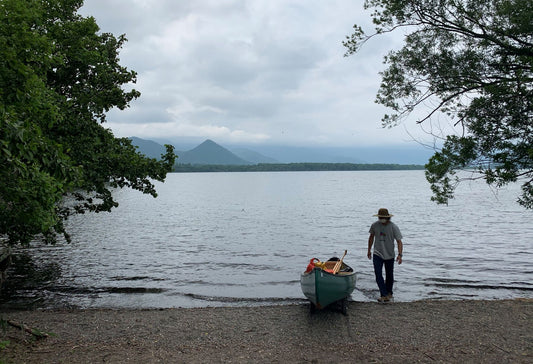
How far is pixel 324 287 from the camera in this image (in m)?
11.4

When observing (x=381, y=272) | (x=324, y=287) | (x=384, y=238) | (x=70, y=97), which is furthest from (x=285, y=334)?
(x=70, y=97)

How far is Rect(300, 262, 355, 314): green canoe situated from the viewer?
11.4 m

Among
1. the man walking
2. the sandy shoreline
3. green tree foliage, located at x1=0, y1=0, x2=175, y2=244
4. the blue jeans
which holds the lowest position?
the sandy shoreline

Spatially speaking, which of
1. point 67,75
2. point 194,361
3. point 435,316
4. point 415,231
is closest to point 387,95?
point 435,316

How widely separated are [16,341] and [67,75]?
10.7m

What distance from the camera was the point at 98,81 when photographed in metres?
15.9

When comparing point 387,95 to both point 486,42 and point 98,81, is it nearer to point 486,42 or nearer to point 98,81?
point 486,42

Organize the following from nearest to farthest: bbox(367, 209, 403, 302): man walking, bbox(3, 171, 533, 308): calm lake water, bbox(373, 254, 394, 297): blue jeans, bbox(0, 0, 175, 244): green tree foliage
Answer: bbox(0, 0, 175, 244): green tree foliage
bbox(367, 209, 403, 302): man walking
bbox(373, 254, 394, 297): blue jeans
bbox(3, 171, 533, 308): calm lake water

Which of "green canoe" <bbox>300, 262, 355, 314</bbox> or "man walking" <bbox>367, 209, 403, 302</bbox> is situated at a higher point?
"man walking" <bbox>367, 209, 403, 302</bbox>

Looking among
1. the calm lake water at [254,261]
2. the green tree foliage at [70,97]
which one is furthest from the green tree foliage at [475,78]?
the green tree foliage at [70,97]

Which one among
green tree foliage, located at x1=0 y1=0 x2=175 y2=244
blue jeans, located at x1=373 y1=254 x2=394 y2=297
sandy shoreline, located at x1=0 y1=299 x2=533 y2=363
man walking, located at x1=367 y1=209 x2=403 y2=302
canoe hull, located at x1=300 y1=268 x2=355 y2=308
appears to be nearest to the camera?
green tree foliage, located at x1=0 y1=0 x2=175 y2=244

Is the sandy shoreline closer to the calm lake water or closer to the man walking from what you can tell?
the man walking

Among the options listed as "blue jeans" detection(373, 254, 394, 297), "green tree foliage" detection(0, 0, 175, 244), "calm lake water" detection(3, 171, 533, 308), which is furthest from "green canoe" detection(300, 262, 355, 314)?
"green tree foliage" detection(0, 0, 175, 244)

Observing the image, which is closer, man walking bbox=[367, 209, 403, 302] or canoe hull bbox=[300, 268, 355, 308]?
canoe hull bbox=[300, 268, 355, 308]
